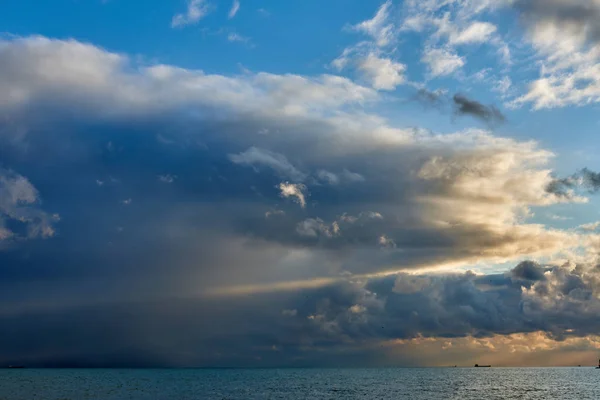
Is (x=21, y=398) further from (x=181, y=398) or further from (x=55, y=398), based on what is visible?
(x=181, y=398)

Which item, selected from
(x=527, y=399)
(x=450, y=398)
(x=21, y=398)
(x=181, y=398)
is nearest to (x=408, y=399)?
(x=450, y=398)

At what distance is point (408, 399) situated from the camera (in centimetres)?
18212

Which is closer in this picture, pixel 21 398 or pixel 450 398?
pixel 21 398

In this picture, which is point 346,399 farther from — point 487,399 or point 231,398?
point 487,399

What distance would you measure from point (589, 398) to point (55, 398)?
18140cm

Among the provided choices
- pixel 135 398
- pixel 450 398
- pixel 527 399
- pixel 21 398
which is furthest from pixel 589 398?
pixel 21 398

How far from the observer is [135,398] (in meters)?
178

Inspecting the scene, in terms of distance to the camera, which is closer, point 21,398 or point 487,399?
point 21,398

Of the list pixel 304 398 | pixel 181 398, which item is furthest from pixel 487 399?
pixel 181 398

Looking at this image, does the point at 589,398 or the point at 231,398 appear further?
the point at 589,398

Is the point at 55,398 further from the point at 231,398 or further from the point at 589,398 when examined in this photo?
the point at 589,398

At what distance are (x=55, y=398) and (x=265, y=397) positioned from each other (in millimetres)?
67935

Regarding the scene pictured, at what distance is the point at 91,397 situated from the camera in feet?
593

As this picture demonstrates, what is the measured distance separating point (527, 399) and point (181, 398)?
11863cm
